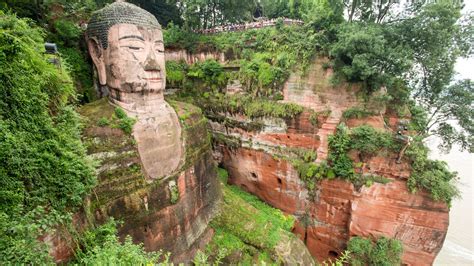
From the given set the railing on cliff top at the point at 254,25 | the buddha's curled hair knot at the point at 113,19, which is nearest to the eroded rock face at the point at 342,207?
the railing on cliff top at the point at 254,25

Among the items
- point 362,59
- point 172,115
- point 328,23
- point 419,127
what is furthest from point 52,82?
point 419,127

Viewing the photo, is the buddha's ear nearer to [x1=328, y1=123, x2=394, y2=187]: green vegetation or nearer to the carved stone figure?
the carved stone figure

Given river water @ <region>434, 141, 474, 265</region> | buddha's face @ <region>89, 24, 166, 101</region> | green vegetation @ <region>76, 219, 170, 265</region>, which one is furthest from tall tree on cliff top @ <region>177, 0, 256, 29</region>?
river water @ <region>434, 141, 474, 265</region>

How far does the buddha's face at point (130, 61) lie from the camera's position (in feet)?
27.9

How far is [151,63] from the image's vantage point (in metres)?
8.90

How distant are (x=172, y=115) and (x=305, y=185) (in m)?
8.63

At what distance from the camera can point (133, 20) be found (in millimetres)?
8594

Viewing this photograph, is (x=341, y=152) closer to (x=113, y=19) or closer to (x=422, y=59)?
(x=422, y=59)

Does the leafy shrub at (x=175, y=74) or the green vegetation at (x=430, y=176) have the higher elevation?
the leafy shrub at (x=175, y=74)

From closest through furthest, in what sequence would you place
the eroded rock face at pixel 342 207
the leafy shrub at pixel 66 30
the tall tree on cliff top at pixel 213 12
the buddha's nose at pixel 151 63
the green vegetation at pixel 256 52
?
1. the buddha's nose at pixel 151 63
2. the leafy shrub at pixel 66 30
3. the eroded rock face at pixel 342 207
4. the green vegetation at pixel 256 52
5. the tall tree on cliff top at pixel 213 12

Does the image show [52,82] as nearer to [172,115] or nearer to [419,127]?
[172,115]

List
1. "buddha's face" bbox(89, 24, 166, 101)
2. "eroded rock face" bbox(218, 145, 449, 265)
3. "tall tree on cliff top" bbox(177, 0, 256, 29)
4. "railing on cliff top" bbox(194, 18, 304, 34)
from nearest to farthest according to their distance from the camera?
1. "buddha's face" bbox(89, 24, 166, 101)
2. "eroded rock face" bbox(218, 145, 449, 265)
3. "railing on cliff top" bbox(194, 18, 304, 34)
4. "tall tree on cliff top" bbox(177, 0, 256, 29)

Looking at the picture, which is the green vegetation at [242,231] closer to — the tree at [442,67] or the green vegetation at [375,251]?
the green vegetation at [375,251]

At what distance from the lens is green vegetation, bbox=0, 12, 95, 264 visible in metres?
4.32
